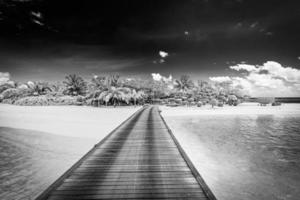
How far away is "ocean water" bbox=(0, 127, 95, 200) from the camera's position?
5883 mm

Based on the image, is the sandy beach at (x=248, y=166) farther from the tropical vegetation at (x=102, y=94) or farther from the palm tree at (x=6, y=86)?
the palm tree at (x=6, y=86)

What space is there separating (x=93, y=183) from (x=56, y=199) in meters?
1.05

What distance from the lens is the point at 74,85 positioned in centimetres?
6284

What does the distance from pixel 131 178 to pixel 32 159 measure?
6.84 metres

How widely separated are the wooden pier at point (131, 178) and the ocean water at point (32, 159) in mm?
1881

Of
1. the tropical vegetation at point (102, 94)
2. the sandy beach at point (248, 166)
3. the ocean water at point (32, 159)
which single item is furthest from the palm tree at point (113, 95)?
the sandy beach at point (248, 166)

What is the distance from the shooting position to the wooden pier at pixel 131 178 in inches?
170

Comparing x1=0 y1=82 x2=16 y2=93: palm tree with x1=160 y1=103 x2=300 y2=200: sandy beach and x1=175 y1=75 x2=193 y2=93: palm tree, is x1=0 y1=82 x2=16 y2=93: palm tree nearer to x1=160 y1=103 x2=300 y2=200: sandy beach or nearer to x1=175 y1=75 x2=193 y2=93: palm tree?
x1=175 y1=75 x2=193 y2=93: palm tree

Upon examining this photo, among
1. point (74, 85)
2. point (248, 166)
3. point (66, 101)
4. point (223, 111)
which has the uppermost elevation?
point (74, 85)

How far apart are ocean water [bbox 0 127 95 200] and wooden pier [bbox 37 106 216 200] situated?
1881mm

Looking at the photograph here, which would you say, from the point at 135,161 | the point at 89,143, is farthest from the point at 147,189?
the point at 89,143

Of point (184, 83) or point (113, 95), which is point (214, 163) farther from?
point (184, 83)

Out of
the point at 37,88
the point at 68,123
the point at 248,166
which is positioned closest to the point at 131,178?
the point at 248,166

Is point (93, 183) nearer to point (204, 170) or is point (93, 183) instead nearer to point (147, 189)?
point (147, 189)
